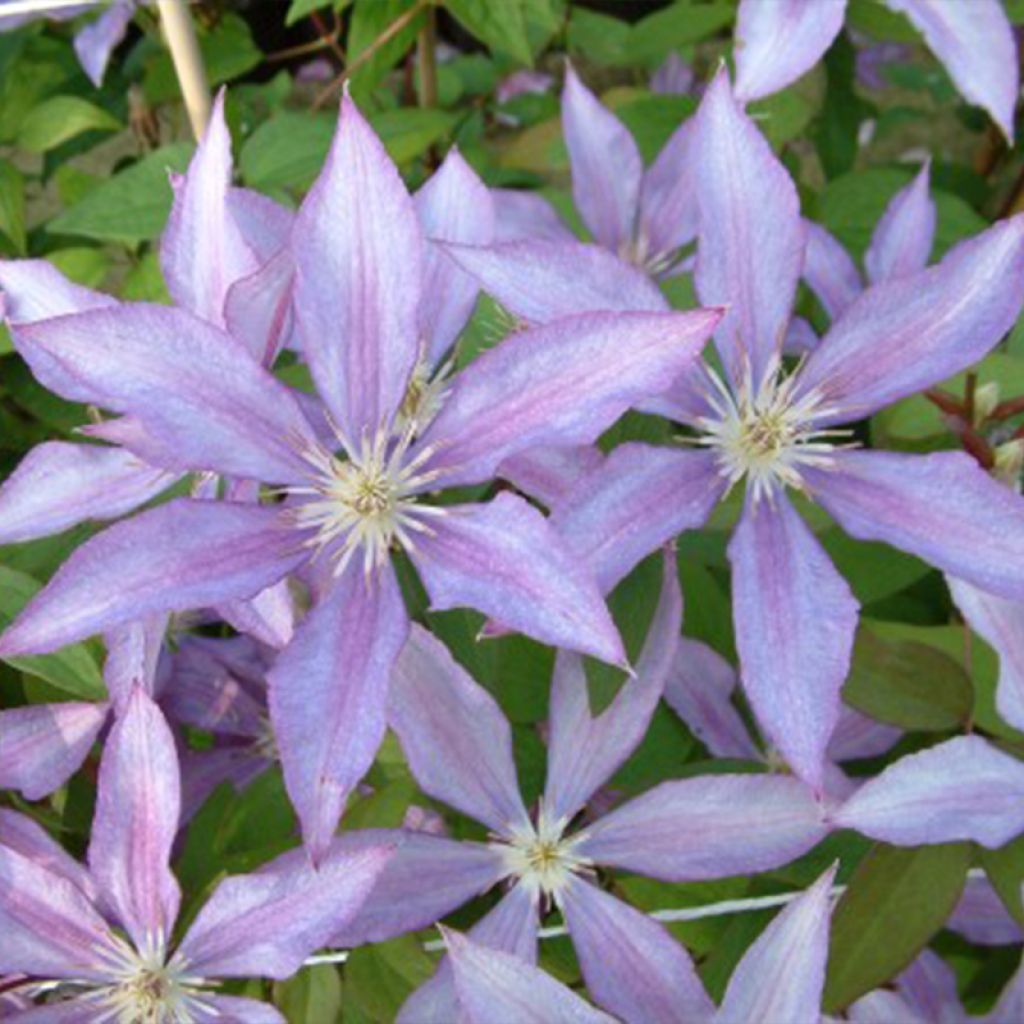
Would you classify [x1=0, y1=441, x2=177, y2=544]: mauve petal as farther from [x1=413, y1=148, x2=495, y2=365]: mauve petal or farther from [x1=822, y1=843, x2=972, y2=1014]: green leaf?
[x1=822, y1=843, x2=972, y2=1014]: green leaf

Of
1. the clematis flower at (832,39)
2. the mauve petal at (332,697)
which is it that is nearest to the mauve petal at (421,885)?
the mauve petal at (332,697)

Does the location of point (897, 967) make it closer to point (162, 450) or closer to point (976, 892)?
point (976, 892)

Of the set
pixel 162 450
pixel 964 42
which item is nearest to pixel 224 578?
pixel 162 450

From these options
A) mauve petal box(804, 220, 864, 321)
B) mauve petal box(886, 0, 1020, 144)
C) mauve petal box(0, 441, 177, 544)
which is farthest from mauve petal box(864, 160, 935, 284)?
mauve petal box(0, 441, 177, 544)

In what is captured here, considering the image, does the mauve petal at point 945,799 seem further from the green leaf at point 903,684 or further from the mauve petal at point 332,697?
the mauve petal at point 332,697

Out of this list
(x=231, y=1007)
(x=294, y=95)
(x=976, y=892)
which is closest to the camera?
(x=231, y=1007)

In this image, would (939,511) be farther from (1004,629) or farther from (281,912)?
(281,912)
